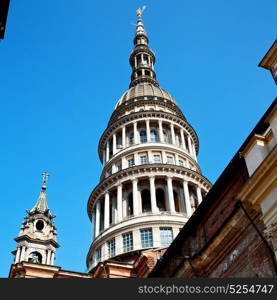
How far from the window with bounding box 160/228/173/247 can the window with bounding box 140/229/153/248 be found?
1.09 meters

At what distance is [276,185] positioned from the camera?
12195 mm

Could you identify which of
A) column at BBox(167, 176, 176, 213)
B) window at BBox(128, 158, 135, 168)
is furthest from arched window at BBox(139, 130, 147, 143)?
column at BBox(167, 176, 176, 213)

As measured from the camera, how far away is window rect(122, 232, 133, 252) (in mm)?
40562

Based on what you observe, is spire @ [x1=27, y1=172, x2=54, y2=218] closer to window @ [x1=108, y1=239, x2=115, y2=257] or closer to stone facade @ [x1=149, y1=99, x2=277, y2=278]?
window @ [x1=108, y1=239, x2=115, y2=257]

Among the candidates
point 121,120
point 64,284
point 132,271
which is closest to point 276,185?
point 64,284

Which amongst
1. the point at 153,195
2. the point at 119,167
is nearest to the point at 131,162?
the point at 119,167

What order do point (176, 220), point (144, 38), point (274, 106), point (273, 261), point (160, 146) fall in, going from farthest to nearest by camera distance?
1. point (144, 38)
2. point (160, 146)
3. point (176, 220)
4. point (274, 106)
5. point (273, 261)

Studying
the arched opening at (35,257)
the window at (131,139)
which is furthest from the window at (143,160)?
the arched opening at (35,257)

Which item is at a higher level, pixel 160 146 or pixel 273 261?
pixel 160 146

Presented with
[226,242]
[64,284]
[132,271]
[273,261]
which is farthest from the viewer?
[132,271]

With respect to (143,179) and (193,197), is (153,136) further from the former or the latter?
(193,197)

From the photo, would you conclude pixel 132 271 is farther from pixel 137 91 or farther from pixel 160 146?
pixel 137 91

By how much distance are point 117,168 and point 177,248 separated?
3106 centimetres

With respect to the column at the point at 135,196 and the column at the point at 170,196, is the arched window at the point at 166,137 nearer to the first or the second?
the column at the point at 170,196
